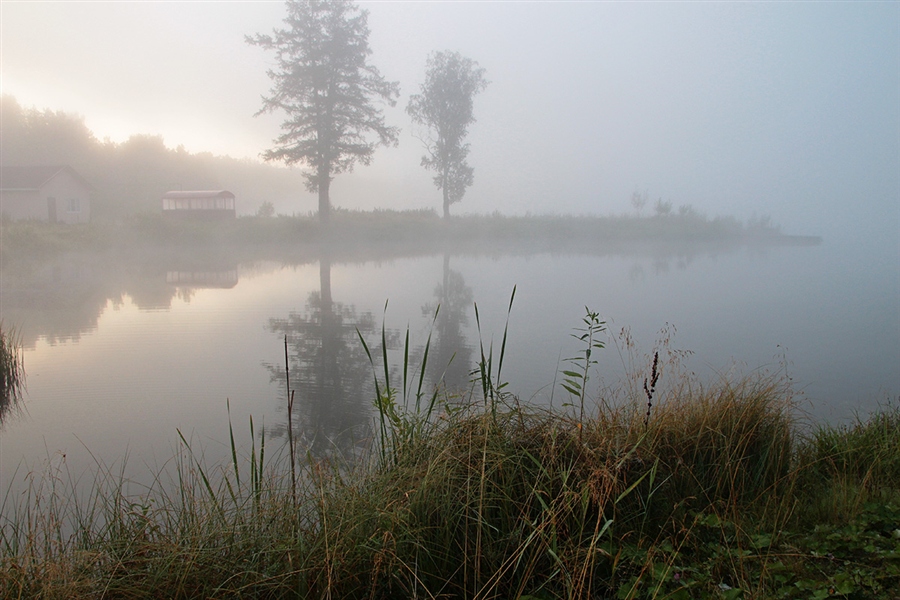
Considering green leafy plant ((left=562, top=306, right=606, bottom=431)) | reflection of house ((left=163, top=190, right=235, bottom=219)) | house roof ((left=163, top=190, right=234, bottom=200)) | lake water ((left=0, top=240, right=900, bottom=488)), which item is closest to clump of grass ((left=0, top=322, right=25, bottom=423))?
lake water ((left=0, top=240, right=900, bottom=488))

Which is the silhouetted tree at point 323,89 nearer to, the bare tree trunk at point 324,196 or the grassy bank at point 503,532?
the bare tree trunk at point 324,196

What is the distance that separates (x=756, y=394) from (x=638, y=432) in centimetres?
90

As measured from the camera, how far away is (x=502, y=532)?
6.12 ft

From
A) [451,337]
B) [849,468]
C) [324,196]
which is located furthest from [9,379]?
[324,196]

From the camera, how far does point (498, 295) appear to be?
1045 centimetres

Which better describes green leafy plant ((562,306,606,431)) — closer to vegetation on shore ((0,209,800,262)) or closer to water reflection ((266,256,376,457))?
water reflection ((266,256,376,457))

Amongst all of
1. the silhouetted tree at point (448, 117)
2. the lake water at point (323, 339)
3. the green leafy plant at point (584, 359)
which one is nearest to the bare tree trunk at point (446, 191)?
the silhouetted tree at point (448, 117)

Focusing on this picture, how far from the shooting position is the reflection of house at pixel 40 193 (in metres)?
22.3

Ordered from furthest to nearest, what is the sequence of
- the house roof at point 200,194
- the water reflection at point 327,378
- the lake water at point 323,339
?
the house roof at point 200,194
the lake water at point 323,339
the water reflection at point 327,378

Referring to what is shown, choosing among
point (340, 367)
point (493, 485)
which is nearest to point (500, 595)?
point (493, 485)

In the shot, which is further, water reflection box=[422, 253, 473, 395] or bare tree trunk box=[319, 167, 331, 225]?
bare tree trunk box=[319, 167, 331, 225]

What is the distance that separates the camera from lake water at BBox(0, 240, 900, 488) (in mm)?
3848

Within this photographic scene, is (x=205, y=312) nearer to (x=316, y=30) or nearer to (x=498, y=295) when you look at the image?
(x=498, y=295)

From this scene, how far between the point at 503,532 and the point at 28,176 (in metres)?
27.9
